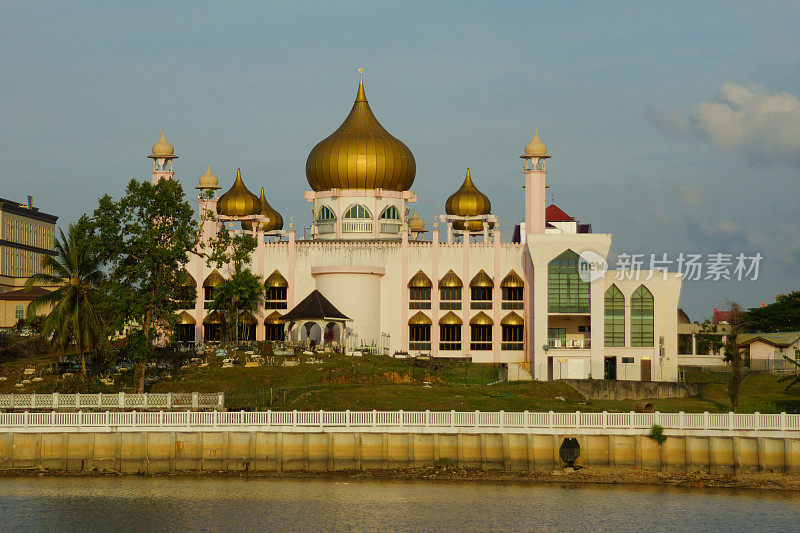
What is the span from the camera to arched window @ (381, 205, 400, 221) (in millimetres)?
92750

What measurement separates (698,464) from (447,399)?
14097 mm

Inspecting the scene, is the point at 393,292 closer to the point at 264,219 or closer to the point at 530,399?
the point at 264,219

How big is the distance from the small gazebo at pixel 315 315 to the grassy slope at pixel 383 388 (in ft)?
15.8

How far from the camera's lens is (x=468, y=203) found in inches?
3893

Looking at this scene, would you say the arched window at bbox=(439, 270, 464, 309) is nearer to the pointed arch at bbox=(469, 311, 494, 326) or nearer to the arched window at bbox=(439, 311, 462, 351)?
the arched window at bbox=(439, 311, 462, 351)

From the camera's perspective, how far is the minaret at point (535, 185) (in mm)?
87125

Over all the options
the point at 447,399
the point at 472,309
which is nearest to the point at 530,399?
the point at 447,399

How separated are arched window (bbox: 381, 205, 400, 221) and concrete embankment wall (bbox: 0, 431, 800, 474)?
45.4 meters

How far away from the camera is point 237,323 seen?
275ft

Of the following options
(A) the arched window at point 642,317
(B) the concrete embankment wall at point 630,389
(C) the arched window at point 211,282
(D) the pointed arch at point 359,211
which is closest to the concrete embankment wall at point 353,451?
(B) the concrete embankment wall at point 630,389

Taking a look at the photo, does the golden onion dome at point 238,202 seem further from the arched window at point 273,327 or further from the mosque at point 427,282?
the arched window at point 273,327

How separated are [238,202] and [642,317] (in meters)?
33.9

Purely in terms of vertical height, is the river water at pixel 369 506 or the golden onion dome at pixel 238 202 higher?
the golden onion dome at pixel 238 202

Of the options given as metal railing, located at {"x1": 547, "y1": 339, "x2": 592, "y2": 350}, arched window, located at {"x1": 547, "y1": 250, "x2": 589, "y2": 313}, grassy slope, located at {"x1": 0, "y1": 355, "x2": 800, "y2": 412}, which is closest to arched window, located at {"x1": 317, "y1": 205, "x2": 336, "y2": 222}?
grassy slope, located at {"x1": 0, "y1": 355, "x2": 800, "y2": 412}
